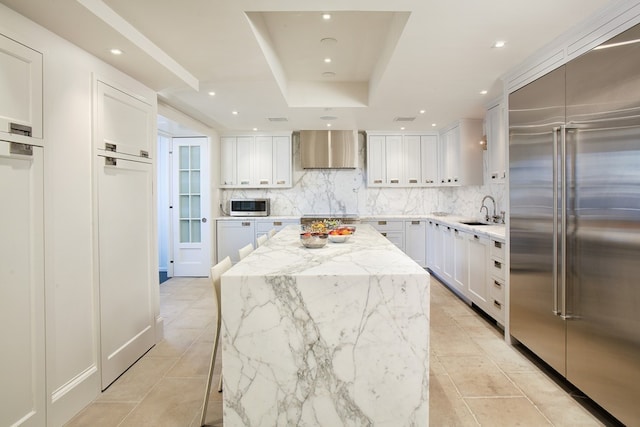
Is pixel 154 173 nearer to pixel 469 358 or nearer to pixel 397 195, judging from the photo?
pixel 469 358

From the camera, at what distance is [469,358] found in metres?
2.68

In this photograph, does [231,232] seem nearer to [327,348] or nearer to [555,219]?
[327,348]

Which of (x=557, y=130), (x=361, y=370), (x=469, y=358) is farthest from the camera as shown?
(x=469, y=358)

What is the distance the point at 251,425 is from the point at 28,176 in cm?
175

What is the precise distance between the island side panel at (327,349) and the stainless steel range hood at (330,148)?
4.18m

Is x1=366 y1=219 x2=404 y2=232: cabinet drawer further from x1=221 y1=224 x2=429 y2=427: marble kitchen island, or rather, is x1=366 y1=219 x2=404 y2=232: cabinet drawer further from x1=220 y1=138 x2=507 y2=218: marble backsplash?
x1=221 y1=224 x2=429 y2=427: marble kitchen island

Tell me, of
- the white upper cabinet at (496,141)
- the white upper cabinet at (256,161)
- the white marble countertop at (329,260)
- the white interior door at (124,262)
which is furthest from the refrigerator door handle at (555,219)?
the white upper cabinet at (256,161)

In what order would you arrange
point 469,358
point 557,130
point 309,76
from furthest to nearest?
point 309,76
point 469,358
point 557,130

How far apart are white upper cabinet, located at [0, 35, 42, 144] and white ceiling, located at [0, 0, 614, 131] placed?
0.22 m

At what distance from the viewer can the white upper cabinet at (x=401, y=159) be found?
5812mm

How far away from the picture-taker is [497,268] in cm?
319

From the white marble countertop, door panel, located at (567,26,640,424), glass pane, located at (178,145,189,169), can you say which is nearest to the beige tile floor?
door panel, located at (567,26,640,424)

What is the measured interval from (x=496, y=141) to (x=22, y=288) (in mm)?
4309

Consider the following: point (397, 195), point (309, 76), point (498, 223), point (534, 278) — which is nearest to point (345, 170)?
point (397, 195)
